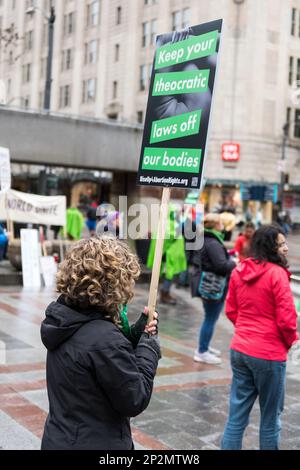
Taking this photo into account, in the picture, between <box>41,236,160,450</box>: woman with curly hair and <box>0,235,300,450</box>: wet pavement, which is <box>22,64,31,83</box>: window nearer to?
<box>0,235,300,450</box>: wet pavement

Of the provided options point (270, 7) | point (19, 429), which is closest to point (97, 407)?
point (19, 429)

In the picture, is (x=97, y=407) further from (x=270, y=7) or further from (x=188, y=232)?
(x=270, y=7)

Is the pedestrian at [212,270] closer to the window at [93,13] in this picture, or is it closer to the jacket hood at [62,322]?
the jacket hood at [62,322]

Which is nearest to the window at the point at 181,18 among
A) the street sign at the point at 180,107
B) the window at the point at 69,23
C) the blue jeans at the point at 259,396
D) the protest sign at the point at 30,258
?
the window at the point at 69,23

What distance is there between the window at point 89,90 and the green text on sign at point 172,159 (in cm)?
4049

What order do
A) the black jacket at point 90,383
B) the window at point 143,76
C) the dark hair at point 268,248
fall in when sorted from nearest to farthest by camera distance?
the black jacket at point 90,383 < the dark hair at point 268,248 < the window at point 143,76

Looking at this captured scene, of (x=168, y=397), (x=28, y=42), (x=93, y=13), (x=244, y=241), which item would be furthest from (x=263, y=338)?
(x=28, y=42)

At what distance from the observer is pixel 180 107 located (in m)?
3.55

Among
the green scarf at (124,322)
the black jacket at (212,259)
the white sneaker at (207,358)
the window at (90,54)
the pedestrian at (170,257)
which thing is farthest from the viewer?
the window at (90,54)

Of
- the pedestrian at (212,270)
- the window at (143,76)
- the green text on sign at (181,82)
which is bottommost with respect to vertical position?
the pedestrian at (212,270)

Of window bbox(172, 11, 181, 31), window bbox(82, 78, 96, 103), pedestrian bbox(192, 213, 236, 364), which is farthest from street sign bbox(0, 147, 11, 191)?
window bbox(82, 78, 96, 103)

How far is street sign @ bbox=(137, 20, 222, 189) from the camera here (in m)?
3.47

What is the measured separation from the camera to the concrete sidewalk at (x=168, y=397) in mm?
4574

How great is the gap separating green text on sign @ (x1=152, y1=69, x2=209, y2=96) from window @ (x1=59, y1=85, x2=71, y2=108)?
4376cm
